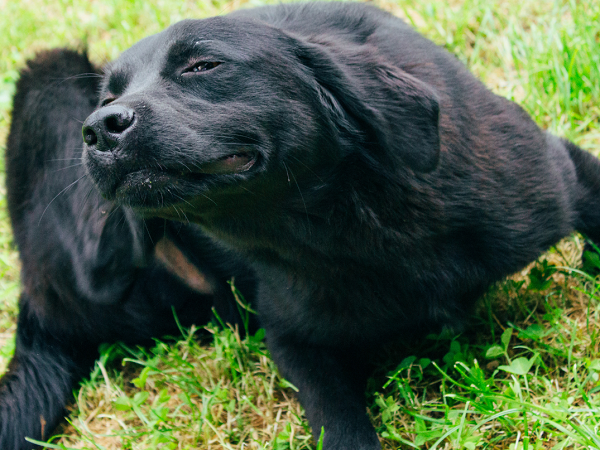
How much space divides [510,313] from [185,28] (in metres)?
1.70

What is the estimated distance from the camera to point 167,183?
1875mm

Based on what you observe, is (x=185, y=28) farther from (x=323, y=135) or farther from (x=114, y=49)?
(x=114, y=49)

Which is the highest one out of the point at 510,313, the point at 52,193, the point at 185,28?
the point at 185,28

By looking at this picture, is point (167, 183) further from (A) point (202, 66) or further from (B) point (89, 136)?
(A) point (202, 66)

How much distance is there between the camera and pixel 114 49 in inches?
183

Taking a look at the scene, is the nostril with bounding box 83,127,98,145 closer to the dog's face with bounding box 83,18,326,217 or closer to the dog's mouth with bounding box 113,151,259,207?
the dog's face with bounding box 83,18,326,217

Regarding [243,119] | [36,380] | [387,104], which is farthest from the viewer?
[36,380]

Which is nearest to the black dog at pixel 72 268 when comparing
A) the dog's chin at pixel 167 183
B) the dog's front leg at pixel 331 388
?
the dog's front leg at pixel 331 388

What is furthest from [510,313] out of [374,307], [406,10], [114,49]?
[114,49]

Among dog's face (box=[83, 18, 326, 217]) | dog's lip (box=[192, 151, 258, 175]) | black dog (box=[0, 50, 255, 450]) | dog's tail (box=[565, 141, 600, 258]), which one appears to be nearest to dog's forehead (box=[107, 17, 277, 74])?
dog's face (box=[83, 18, 326, 217])

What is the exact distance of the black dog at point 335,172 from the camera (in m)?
1.92

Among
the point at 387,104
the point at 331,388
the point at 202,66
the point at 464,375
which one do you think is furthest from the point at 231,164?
the point at 464,375

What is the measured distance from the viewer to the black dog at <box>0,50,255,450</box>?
2762 mm

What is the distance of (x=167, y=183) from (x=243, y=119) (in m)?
0.30
